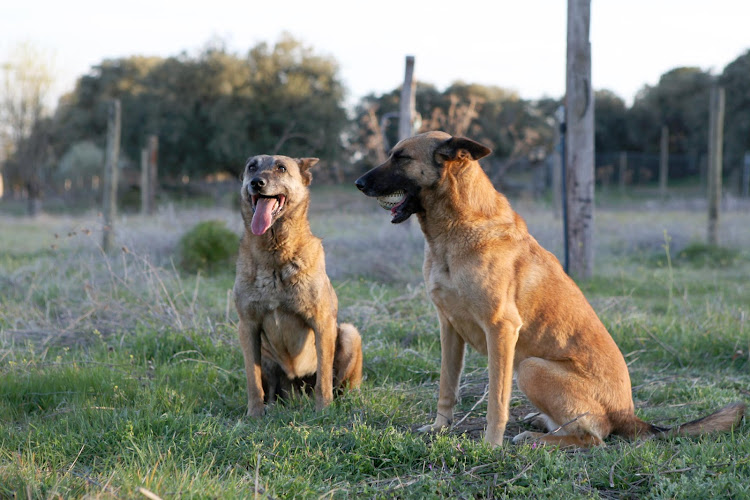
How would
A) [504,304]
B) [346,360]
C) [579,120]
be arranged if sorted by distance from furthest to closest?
1. [579,120]
2. [346,360]
3. [504,304]

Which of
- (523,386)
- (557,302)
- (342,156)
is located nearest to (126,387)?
(523,386)

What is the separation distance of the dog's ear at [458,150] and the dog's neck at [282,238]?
1173mm

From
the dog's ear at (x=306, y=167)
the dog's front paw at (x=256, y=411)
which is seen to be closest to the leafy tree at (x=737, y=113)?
the dog's ear at (x=306, y=167)

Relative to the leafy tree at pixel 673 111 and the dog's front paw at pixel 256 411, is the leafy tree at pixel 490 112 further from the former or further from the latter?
the dog's front paw at pixel 256 411

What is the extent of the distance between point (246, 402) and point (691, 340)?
3.84 m

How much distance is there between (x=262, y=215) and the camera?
12.7 ft

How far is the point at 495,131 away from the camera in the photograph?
29.1 metres

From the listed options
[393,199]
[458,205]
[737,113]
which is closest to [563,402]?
[458,205]

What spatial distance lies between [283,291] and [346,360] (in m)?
0.70

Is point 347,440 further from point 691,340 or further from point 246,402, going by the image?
point 691,340

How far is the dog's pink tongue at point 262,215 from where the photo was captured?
3.83m

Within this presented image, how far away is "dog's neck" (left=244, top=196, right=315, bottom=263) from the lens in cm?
397

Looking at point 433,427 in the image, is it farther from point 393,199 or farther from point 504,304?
point 393,199

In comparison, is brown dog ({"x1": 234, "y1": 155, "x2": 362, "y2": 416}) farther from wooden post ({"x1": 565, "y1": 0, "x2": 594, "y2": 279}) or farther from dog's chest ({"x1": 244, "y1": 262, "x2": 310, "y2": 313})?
wooden post ({"x1": 565, "y1": 0, "x2": 594, "y2": 279})
